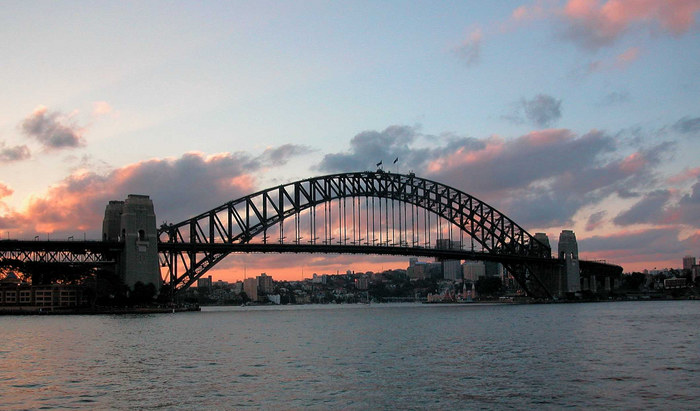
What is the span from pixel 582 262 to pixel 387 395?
150748 millimetres

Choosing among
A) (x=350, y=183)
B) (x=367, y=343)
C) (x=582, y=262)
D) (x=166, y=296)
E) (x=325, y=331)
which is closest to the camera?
(x=367, y=343)

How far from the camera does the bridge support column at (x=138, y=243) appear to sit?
99.2 meters

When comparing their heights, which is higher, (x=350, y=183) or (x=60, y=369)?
(x=350, y=183)

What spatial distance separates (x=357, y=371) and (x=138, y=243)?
70492 millimetres

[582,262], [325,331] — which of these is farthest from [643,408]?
[582,262]

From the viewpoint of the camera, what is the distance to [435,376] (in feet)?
107

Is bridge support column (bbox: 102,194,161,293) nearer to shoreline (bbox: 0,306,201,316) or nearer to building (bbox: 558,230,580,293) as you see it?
shoreline (bbox: 0,306,201,316)

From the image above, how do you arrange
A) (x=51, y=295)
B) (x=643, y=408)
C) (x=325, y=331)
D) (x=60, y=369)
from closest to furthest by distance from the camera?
(x=643, y=408)
(x=60, y=369)
(x=325, y=331)
(x=51, y=295)

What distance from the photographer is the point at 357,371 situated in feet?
114

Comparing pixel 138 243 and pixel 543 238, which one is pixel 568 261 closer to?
pixel 543 238

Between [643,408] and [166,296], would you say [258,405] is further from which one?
[166,296]

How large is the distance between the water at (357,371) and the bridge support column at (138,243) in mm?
41747

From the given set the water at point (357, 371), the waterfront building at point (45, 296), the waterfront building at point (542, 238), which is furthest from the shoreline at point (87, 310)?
the waterfront building at point (542, 238)

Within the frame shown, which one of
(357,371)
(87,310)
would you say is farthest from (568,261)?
(357,371)
